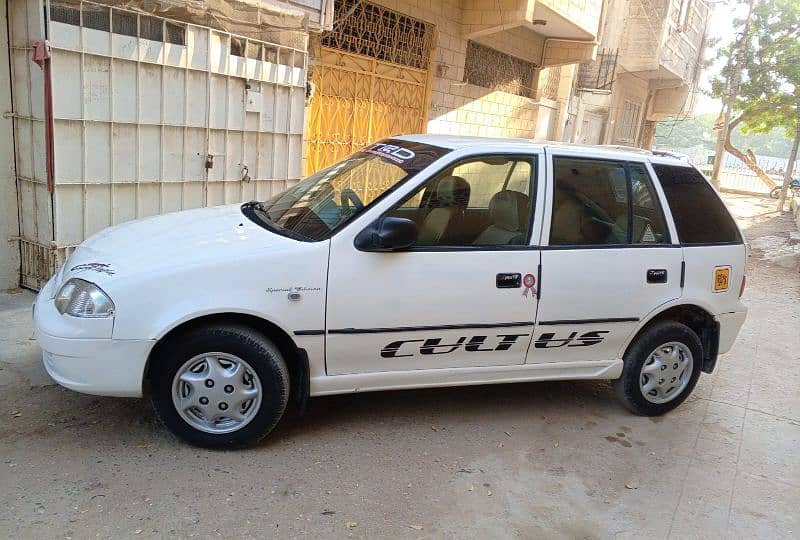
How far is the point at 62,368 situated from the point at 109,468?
A: 546 mm

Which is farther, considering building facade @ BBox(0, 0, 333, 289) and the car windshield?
building facade @ BBox(0, 0, 333, 289)

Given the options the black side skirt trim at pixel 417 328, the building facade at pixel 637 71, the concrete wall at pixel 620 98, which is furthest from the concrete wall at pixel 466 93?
the black side skirt trim at pixel 417 328

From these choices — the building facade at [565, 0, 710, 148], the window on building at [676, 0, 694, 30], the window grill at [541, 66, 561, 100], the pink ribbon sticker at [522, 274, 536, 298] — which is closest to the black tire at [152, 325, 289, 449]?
the pink ribbon sticker at [522, 274, 536, 298]

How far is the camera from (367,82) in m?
9.00

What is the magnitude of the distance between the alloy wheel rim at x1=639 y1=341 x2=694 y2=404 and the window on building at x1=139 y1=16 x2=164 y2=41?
15.9 ft

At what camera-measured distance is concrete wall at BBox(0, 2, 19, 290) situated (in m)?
5.11

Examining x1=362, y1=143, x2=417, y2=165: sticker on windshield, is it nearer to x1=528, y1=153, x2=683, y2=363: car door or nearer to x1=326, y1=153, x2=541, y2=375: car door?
x1=326, y1=153, x2=541, y2=375: car door

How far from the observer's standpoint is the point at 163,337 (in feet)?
10.2

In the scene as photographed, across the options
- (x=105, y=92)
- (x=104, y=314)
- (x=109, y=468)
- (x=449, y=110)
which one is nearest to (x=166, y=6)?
(x=105, y=92)

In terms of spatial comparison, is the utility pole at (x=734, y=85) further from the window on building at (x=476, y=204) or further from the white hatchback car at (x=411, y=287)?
the window on building at (x=476, y=204)

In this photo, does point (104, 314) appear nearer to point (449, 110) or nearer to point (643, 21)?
point (449, 110)

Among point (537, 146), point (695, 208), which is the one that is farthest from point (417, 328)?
point (695, 208)

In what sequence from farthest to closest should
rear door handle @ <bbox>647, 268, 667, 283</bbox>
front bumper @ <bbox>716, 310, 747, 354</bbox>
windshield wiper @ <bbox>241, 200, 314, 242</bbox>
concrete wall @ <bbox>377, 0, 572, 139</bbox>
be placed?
concrete wall @ <bbox>377, 0, 572, 139</bbox> < front bumper @ <bbox>716, 310, 747, 354</bbox> < rear door handle @ <bbox>647, 268, 667, 283</bbox> < windshield wiper @ <bbox>241, 200, 314, 242</bbox>

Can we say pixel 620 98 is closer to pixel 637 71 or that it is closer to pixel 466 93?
pixel 637 71
